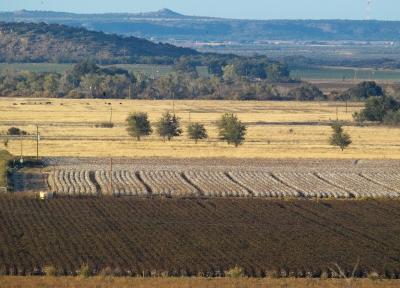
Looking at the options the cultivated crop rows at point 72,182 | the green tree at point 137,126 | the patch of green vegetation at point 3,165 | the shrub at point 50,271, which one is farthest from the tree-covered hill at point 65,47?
the shrub at point 50,271

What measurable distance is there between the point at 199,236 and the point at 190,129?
31132mm

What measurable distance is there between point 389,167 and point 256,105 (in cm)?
4587

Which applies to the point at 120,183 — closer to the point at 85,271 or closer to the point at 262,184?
the point at 262,184

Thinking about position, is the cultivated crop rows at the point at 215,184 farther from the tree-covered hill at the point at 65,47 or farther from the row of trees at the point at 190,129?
the tree-covered hill at the point at 65,47

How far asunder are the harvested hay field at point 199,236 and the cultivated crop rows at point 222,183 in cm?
188

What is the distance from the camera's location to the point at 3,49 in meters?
172

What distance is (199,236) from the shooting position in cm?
3222

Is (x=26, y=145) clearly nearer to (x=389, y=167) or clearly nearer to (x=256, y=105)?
(x=389, y=167)

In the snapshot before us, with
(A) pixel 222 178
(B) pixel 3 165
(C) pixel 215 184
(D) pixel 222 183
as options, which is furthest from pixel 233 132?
(B) pixel 3 165

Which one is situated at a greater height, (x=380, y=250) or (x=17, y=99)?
(x=380, y=250)

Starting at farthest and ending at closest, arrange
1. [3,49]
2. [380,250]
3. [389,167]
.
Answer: [3,49], [389,167], [380,250]

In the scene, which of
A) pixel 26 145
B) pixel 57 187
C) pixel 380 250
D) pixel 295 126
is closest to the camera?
pixel 380 250

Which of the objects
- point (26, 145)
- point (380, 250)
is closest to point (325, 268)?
point (380, 250)

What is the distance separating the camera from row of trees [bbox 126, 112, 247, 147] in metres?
61.8
